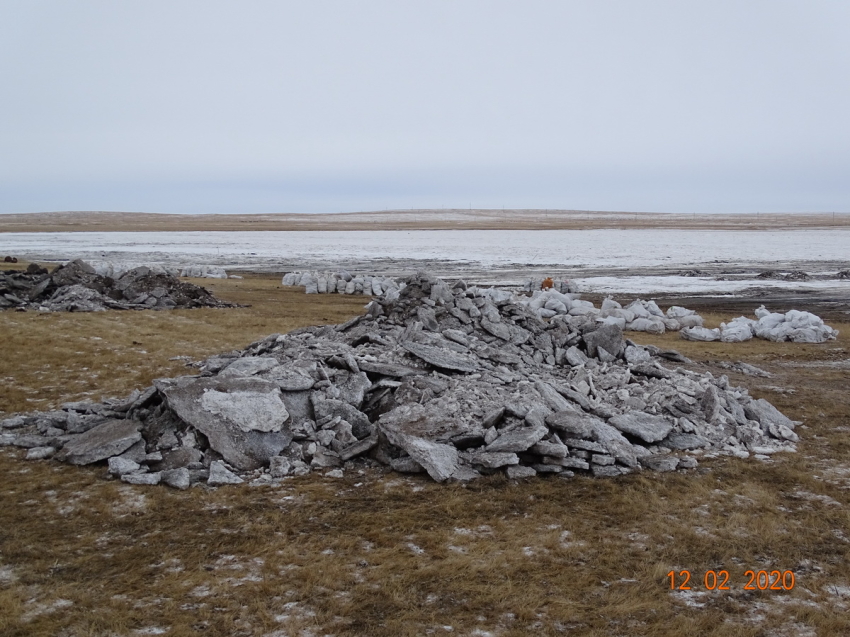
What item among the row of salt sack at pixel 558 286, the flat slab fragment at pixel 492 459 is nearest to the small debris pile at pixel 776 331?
the row of salt sack at pixel 558 286

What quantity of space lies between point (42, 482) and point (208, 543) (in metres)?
2.59

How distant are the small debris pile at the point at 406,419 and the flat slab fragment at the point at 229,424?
0.05 feet

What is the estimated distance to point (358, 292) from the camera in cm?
2698

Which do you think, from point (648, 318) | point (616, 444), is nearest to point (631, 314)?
point (648, 318)

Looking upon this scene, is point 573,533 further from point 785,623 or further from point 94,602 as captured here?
point 94,602

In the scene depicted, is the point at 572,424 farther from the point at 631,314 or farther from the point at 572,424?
the point at 631,314

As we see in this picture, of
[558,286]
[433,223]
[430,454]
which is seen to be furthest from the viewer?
[433,223]

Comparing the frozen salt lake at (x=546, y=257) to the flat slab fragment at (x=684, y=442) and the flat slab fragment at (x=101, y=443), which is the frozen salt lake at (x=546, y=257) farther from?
the flat slab fragment at (x=101, y=443)

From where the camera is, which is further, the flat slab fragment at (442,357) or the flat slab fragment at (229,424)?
the flat slab fragment at (442,357)

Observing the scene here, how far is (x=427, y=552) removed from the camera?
557cm

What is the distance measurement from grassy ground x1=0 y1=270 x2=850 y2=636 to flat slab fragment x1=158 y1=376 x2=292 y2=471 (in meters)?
0.62

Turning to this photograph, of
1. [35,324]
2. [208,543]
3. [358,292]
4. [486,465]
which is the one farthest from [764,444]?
[358,292]

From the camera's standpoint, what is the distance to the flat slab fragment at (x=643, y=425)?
8.21 m
